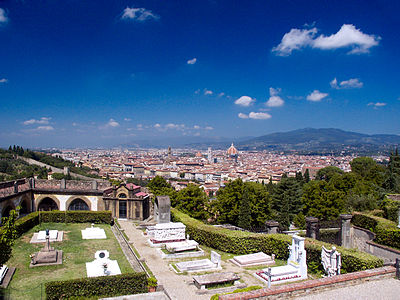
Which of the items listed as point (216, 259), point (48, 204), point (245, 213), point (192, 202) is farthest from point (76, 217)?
point (245, 213)

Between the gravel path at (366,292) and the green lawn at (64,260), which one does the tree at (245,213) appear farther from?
the gravel path at (366,292)

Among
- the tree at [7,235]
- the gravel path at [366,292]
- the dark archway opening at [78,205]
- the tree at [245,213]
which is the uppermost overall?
the tree at [7,235]

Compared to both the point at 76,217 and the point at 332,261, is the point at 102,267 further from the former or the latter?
the point at 76,217

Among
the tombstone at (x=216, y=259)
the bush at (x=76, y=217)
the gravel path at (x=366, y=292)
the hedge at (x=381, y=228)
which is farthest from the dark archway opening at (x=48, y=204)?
the hedge at (x=381, y=228)

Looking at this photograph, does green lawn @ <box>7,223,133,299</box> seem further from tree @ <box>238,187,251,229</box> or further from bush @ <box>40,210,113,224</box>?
tree @ <box>238,187,251,229</box>

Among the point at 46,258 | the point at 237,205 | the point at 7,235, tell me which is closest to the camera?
the point at 7,235

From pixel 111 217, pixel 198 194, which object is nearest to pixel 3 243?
pixel 111 217

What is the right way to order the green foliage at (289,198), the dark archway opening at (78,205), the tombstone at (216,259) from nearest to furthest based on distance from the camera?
the tombstone at (216,259)
the dark archway opening at (78,205)
the green foliage at (289,198)
